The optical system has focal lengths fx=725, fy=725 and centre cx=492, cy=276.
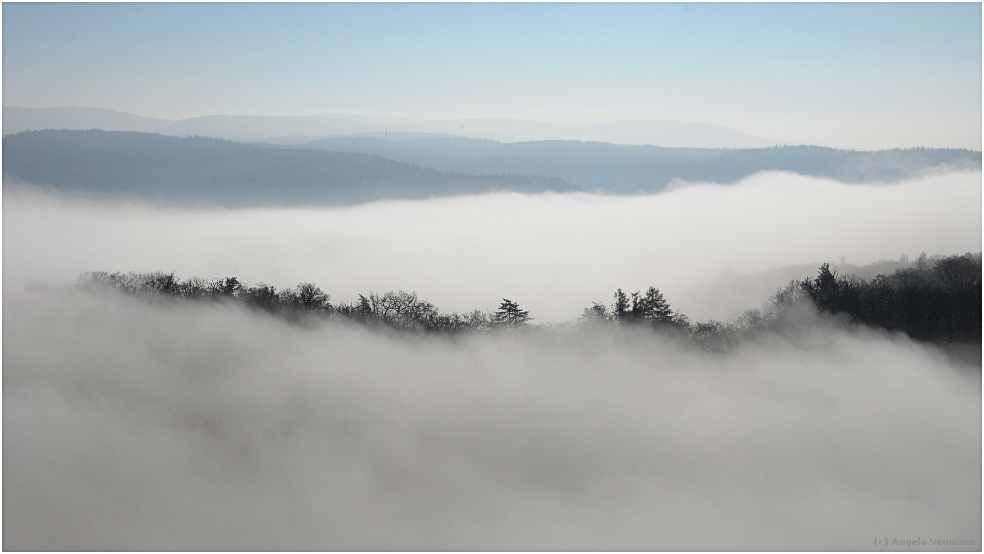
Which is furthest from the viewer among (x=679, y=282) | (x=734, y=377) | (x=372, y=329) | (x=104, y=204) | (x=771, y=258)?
(x=104, y=204)

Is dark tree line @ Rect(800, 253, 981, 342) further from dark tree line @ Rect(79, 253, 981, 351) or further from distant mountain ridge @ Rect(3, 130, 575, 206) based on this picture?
distant mountain ridge @ Rect(3, 130, 575, 206)

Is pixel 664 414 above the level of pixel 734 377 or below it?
below

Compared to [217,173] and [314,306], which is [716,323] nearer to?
[314,306]

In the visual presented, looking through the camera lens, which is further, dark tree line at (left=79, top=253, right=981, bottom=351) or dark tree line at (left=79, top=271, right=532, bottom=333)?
dark tree line at (left=79, top=271, right=532, bottom=333)

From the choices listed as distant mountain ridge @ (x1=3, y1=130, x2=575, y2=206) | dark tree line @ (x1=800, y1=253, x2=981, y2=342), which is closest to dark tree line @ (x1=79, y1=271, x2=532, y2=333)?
dark tree line @ (x1=800, y1=253, x2=981, y2=342)

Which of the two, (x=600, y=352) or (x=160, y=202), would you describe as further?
(x=160, y=202)

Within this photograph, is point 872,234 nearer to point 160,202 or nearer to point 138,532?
point 138,532

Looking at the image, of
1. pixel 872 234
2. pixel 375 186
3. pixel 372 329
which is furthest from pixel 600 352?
pixel 375 186
